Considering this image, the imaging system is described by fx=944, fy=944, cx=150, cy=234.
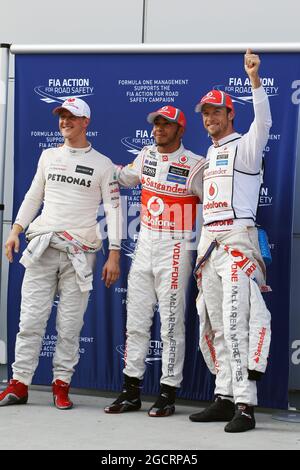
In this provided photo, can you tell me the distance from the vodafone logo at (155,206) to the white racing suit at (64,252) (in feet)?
0.81

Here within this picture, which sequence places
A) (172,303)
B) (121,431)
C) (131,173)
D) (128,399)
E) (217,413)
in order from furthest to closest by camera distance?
(131,173) < (128,399) < (172,303) < (217,413) < (121,431)

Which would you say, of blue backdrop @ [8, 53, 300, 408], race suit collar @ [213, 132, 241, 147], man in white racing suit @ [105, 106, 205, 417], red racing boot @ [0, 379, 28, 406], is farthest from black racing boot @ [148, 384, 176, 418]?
race suit collar @ [213, 132, 241, 147]

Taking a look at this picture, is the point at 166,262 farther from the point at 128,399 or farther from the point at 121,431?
the point at 121,431

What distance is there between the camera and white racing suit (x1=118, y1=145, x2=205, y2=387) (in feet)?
18.2

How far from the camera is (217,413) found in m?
5.37

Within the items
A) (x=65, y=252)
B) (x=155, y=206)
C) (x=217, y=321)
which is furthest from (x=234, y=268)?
(x=65, y=252)

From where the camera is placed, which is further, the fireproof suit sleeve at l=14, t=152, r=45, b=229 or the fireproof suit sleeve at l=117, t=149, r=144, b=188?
the fireproof suit sleeve at l=14, t=152, r=45, b=229

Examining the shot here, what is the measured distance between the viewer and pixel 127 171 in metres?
5.78

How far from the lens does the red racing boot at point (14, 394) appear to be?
566cm

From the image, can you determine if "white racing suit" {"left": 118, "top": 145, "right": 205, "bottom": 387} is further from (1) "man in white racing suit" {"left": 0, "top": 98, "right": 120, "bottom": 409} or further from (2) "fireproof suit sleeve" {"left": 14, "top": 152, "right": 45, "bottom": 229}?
(2) "fireproof suit sleeve" {"left": 14, "top": 152, "right": 45, "bottom": 229}

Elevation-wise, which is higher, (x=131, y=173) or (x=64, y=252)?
(x=131, y=173)

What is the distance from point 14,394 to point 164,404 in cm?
91

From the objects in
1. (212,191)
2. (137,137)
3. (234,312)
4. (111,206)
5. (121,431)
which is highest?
(137,137)

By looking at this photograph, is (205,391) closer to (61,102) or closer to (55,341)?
(55,341)
